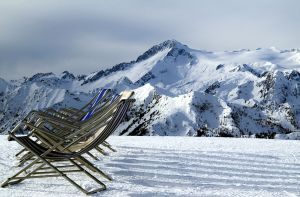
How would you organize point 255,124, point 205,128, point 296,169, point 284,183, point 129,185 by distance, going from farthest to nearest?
point 255,124 → point 205,128 → point 296,169 → point 284,183 → point 129,185

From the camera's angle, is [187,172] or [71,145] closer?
[71,145]

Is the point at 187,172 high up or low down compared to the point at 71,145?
down

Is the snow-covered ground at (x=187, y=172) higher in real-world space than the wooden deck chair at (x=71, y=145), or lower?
lower

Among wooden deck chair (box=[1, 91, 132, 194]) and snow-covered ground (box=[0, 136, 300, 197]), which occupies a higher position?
wooden deck chair (box=[1, 91, 132, 194])

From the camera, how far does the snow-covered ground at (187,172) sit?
5395 millimetres

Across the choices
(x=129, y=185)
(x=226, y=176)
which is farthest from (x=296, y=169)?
(x=129, y=185)

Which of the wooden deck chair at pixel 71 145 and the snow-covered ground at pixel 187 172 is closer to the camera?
the wooden deck chair at pixel 71 145

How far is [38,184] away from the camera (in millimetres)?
5574

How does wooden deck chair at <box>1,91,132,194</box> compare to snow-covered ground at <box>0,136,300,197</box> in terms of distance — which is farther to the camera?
snow-covered ground at <box>0,136,300,197</box>

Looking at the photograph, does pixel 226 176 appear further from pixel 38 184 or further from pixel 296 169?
pixel 38 184

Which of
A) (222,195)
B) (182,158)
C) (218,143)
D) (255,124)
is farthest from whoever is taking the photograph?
(255,124)

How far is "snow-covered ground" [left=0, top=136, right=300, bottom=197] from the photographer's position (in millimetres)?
5395

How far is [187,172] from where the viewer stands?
6.64 metres

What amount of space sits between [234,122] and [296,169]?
545 feet
